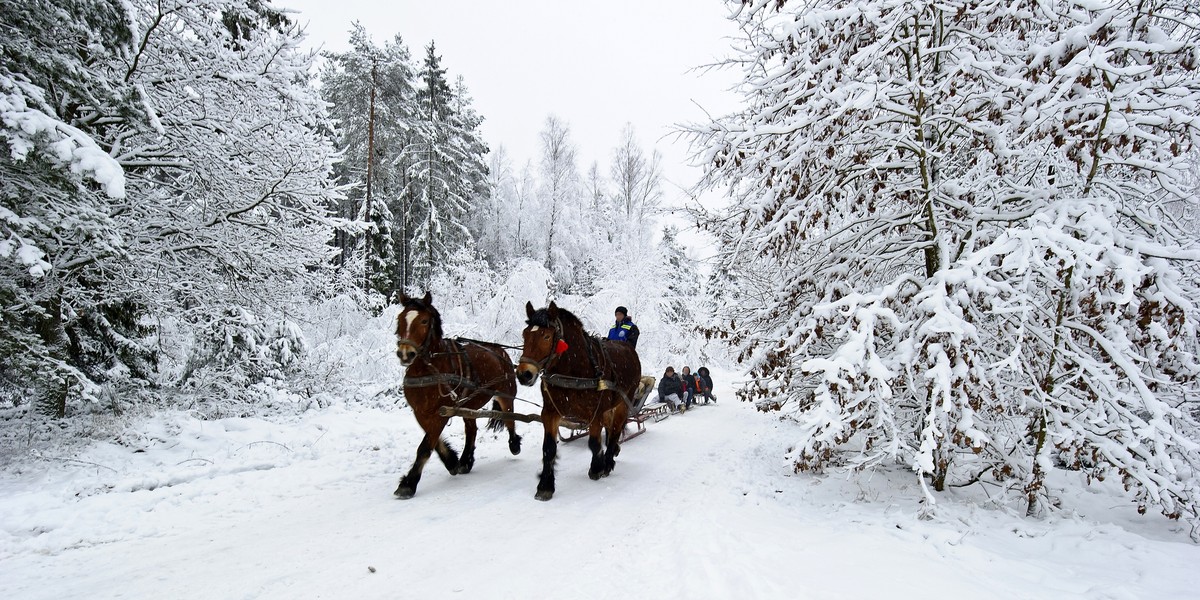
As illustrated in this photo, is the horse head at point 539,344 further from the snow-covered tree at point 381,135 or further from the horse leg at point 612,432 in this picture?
the snow-covered tree at point 381,135

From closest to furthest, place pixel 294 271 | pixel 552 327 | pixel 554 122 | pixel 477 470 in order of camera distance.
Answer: pixel 552 327, pixel 477 470, pixel 294 271, pixel 554 122

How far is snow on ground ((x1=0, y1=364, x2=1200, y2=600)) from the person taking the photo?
138 inches

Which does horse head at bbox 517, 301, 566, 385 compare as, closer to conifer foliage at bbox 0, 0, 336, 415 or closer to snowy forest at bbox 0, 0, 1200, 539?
snowy forest at bbox 0, 0, 1200, 539

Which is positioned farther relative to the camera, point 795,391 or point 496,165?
point 496,165

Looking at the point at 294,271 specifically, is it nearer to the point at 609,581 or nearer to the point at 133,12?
the point at 133,12

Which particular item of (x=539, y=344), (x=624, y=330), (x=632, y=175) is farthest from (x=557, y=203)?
(x=539, y=344)

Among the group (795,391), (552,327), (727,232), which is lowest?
(795,391)

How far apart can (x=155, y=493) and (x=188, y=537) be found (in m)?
1.61

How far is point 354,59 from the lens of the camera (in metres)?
25.2

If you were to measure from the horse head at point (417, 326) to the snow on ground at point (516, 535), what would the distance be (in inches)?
65.3

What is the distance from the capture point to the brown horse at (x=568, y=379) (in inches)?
230

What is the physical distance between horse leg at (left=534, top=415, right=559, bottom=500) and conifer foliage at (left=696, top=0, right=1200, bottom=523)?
2532 mm

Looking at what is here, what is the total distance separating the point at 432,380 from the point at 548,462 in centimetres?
162

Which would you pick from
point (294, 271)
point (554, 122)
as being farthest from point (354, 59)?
point (294, 271)
